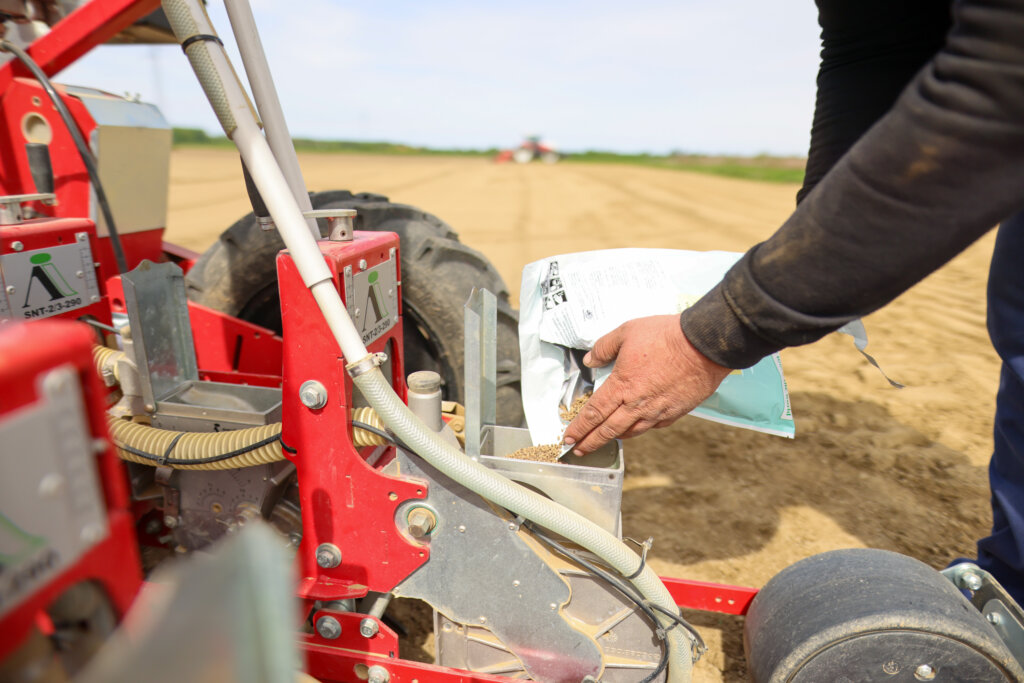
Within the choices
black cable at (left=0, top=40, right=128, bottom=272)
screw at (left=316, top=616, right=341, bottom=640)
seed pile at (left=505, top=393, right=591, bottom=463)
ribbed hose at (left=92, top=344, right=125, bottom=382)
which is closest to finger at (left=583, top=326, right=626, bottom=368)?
seed pile at (left=505, top=393, right=591, bottom=463)

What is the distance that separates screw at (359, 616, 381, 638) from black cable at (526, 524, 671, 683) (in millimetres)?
478

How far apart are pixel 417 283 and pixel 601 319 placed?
2.53 ft

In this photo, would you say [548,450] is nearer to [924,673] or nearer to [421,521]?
[421,521]

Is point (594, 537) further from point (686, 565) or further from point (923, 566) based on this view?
point (686, 565)

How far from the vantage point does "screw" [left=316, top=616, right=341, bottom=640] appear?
1.49m

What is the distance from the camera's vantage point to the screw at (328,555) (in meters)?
1.42

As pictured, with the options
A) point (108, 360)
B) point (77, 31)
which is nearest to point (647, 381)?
point (108, 360)

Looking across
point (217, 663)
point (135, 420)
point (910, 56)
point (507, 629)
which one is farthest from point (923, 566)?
point (135, 420)

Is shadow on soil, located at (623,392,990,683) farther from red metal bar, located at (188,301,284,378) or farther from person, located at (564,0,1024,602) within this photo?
red metal bar, located at (188,301,284,378)

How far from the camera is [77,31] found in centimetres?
182

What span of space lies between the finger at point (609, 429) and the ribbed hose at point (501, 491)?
0.16 metres

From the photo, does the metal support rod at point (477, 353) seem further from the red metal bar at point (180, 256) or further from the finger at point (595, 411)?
the red metal bar at point (180, 256)

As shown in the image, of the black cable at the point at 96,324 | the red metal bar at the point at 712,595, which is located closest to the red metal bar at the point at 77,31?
the black cable at the point at 96,324

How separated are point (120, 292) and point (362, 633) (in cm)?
151
